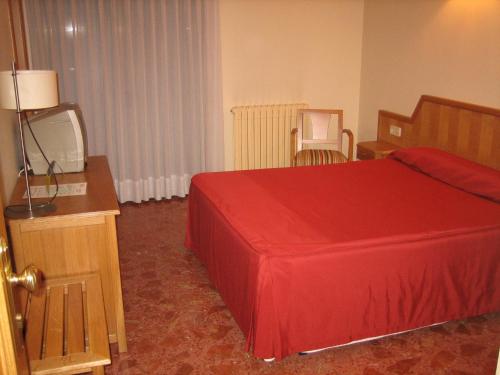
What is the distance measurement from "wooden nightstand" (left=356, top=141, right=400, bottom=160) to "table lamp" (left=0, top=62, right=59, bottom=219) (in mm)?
2786

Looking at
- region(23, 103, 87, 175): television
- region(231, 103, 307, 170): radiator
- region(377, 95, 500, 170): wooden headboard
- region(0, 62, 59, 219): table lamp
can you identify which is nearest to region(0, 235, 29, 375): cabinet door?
region(0, 62, 59, 219): table lamp

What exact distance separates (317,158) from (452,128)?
1.09 meters

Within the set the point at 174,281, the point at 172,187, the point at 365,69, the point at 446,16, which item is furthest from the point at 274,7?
the point at 174,281

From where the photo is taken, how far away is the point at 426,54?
411cm

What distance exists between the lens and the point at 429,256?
7.99 ft

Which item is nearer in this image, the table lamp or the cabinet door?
the cabinet door

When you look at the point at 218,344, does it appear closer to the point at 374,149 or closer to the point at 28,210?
the point at 28,210

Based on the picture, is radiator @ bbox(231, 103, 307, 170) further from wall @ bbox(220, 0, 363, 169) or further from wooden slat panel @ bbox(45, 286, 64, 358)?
wooden slat panel @ bbox(45, 286, 64, 358)

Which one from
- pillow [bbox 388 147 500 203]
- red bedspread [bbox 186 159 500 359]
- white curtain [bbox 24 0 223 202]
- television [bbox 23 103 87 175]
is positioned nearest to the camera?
red bedspread [bbox 186 159 500 359]

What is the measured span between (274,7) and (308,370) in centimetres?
336

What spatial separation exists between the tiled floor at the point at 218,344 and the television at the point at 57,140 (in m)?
0.81

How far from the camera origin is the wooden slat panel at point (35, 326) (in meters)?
1.85

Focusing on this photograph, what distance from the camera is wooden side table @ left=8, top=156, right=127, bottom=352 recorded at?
2256 millimetres

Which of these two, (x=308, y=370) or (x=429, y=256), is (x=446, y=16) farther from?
(x=308, y=370)
